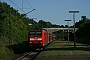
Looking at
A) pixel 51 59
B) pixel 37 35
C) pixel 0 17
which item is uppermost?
pixel 0 17

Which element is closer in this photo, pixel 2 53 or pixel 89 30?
pixel 2 53

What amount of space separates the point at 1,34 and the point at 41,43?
Answer: 6.94 meters

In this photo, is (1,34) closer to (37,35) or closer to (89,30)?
(37,35)

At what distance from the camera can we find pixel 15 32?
179 ft

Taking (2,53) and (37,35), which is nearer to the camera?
(2,53)

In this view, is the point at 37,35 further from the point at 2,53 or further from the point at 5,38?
the point at 2,53

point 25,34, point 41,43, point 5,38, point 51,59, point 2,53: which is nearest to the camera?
point 51,59

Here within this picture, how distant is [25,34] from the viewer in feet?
217

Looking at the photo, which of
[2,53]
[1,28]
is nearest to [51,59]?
[2,53]

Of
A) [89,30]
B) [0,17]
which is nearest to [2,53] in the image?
[0,17]

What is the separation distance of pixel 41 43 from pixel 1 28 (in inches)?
269

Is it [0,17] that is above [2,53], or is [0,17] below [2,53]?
above

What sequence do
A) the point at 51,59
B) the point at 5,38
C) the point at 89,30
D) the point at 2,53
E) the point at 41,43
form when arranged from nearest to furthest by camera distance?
the point at 51,59 → the point at 2,53 → the point at 41,43 → the point at 5,38 → the point at 89,30

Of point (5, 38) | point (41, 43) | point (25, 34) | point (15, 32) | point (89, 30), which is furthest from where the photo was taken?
point (89, 30)
